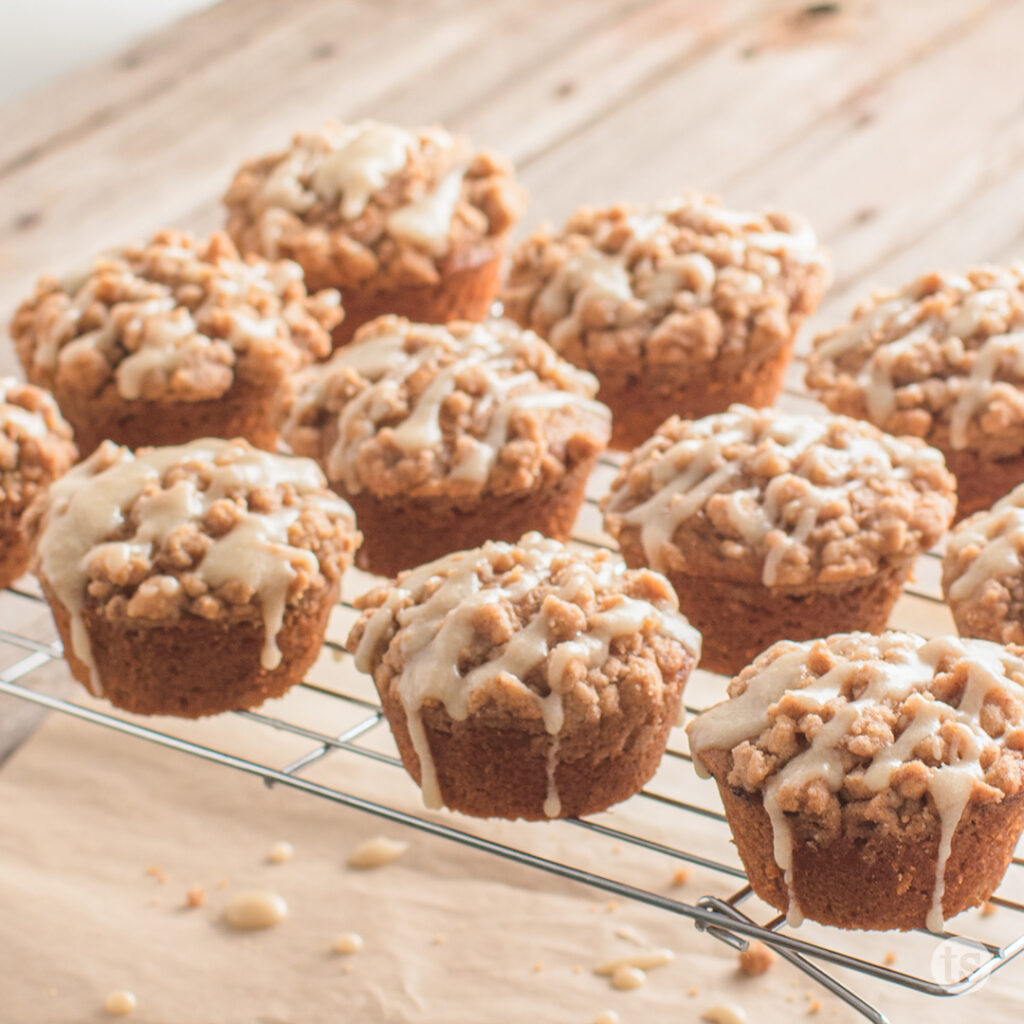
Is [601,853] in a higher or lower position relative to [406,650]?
lower

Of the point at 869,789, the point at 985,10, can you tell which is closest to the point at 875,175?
the point at 985,10

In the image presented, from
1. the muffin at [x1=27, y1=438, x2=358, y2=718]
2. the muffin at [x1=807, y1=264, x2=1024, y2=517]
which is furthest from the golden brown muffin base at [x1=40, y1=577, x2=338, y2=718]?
the muffin at [x1=807, y1=264, x2=1024, y2=517]

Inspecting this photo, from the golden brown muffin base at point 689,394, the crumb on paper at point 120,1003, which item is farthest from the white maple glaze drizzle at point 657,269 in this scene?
the crumb on paper at point 120,1003

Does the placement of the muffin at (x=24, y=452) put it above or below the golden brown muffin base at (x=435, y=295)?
above

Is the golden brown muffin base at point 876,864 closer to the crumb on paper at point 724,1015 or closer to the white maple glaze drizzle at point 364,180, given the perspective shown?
the crumb on paper at point 724,1015

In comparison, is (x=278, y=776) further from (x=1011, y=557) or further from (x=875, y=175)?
(x=875, y=175)

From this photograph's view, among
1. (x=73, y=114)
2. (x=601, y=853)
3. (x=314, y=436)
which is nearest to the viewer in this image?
(x=314, y=436)
